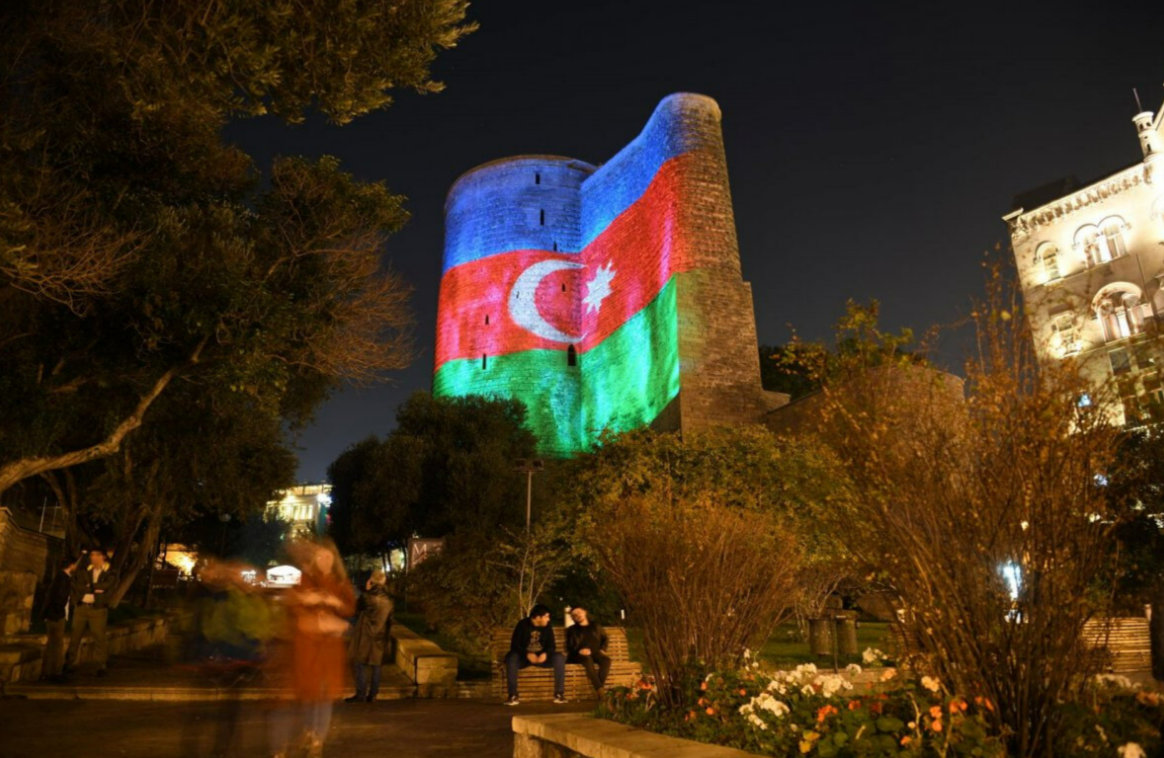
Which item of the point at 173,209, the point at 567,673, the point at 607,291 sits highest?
the point at 607,291

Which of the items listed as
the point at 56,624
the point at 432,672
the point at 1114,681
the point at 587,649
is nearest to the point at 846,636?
the point at 587,649

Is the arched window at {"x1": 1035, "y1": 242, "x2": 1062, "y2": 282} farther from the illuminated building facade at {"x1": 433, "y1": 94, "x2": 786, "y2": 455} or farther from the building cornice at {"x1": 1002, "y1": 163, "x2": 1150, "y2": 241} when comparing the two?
the illuminated building facade at {"x1": 433, "y1": 94, "x2": 786, "y2": 455}

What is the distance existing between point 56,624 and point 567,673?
19.7 ft

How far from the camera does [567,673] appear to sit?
9539 mm

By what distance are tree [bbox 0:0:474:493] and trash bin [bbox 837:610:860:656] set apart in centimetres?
841

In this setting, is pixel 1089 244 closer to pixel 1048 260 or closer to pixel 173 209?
pixel 1048 260

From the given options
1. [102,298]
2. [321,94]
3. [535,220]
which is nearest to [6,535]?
[102,298]

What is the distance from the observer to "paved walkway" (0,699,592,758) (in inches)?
230

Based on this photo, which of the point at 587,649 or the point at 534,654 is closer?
the point at 587,649

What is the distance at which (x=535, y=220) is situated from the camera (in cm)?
4369

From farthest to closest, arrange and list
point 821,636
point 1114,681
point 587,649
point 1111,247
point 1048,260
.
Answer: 1. point 1048,260
2. point 1111,247
3. point 821,636
4. point 587,649
5. point 1114,681

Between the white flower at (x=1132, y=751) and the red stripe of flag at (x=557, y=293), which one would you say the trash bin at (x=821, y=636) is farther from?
the red stripe of flag at (x=557, y=293)

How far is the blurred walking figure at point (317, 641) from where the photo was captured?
505cm

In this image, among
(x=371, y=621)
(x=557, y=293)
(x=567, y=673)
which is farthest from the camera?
(x=557, y=293)
